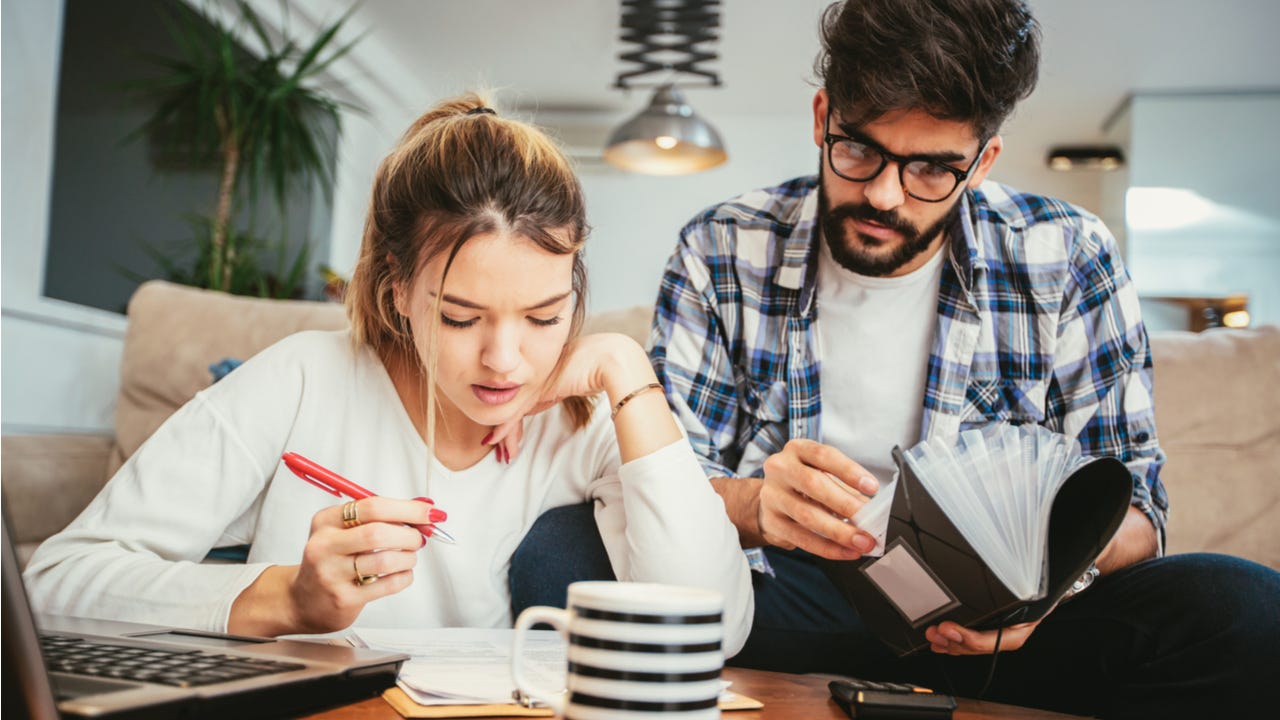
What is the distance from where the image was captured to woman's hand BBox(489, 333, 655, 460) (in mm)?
Answer: 1167

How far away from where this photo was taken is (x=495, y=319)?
1.05 metres

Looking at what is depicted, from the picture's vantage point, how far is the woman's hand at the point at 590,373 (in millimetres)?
1167

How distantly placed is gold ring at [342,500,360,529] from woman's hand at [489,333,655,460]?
379mm

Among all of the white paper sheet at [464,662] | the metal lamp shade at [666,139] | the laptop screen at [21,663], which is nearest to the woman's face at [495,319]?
the white paper sheet at [464,662]

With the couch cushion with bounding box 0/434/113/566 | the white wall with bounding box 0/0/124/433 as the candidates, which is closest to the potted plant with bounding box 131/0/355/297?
the white wall with bounding box 0/0/124/433

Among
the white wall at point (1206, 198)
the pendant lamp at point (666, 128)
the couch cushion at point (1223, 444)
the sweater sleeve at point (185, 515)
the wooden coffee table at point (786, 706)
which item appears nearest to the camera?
the wooden coffee table at point (786, 706)

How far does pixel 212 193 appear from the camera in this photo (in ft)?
13.6

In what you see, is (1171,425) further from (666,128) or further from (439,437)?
(666,128)

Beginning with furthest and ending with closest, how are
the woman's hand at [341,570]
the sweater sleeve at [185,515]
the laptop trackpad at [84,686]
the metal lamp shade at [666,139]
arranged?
the metal lamp shade at [666,139]
the sweater sleeve at [185,515]
the woman's hand at [341,570]
the laptop trackpad at [84,686]

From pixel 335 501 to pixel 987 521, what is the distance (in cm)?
82

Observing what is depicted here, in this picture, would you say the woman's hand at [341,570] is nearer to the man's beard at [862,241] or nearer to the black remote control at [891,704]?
the black remote control at [891,704]

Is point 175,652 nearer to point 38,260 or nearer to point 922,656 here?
point 922,656

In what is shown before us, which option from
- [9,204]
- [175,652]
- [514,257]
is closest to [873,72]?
[514,257]

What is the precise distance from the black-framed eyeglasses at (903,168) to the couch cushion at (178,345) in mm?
1148
